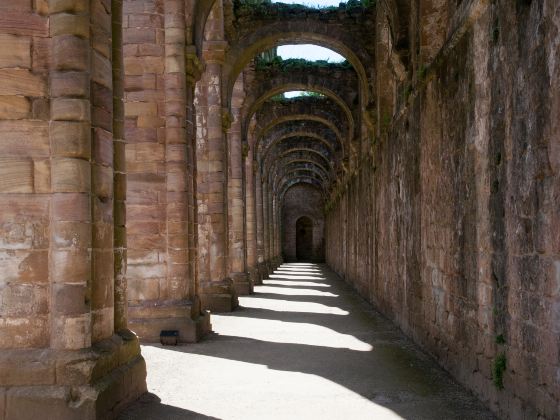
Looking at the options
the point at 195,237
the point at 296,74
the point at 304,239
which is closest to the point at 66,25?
the point at 195,237

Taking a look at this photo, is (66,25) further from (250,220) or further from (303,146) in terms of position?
(303,146)

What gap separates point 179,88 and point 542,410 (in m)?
6.57

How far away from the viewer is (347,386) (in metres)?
5.88

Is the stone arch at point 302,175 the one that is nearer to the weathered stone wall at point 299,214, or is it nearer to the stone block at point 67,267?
the weathered stone wall at point 299,214

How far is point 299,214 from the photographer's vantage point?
46.6 meters

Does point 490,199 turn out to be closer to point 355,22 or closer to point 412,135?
point 412,135

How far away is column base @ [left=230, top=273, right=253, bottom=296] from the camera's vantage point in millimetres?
16281

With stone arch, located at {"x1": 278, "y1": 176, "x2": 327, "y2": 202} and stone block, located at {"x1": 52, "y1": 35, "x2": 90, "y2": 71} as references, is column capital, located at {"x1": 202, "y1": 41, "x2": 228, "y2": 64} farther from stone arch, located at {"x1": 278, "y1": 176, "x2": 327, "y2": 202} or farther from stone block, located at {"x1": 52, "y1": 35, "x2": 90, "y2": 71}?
stone arch, located at {"x1": 278, "y1": 176, "x2": 327, "y2": 202}

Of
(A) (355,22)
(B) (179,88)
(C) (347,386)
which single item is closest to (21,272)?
(C) (347,386)

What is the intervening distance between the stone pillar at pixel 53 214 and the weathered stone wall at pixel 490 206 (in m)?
3.07

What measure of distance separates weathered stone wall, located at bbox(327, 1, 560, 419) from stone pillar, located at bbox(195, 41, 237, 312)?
15.5 feet

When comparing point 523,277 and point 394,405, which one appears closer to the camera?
point 523,277

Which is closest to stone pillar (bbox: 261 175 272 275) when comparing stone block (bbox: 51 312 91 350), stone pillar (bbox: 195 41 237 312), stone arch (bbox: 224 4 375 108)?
stone arch (bbox: 224 4 375 108)

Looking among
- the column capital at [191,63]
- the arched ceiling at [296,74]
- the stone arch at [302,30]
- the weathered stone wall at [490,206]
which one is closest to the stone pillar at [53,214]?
the weathered stone wall at [490,206]
